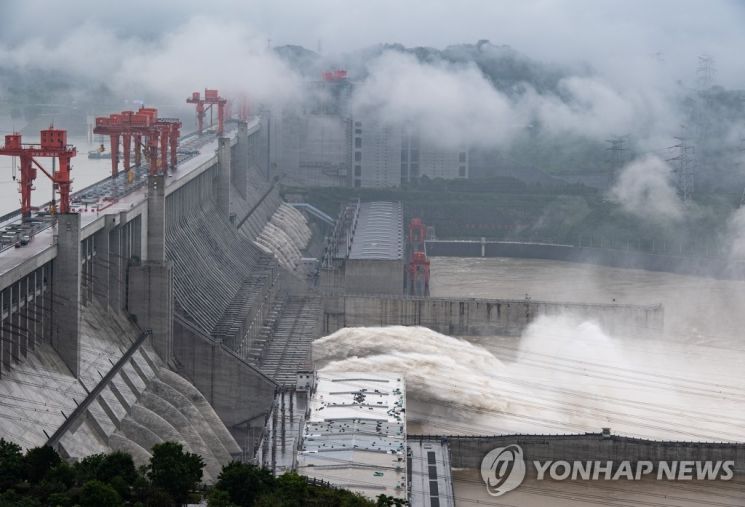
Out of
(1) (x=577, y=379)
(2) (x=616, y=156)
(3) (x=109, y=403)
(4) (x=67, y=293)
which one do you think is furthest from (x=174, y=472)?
(2) (x=616, y=156)

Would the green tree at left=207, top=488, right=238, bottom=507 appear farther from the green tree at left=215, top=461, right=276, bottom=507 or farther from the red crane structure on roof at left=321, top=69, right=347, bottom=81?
the red crane structure on roof at left=321, top=69, right=347, bottom=81

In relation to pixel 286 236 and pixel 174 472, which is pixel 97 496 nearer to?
pixel 174 472

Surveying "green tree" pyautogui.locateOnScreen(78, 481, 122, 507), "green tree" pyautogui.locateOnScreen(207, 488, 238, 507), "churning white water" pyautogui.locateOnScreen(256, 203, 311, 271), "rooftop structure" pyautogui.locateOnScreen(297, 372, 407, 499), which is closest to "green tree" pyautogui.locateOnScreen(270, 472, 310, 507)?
"green tree" pyautogui.locateOnScreen(207, 488, 238, 507)

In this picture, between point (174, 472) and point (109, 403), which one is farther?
point (109, 403)

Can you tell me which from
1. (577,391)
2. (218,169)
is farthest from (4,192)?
(577,391)

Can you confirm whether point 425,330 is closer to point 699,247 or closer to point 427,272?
point 427,272
